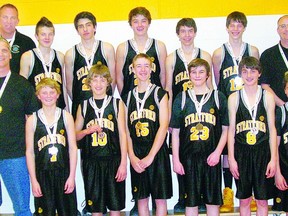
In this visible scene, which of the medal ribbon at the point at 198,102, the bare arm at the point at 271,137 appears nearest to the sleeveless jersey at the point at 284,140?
the bare arm at the point at 271,137

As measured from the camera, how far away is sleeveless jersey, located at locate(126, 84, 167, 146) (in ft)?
13.2

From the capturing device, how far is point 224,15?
538cm

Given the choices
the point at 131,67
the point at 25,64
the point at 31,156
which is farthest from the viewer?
the point at 131,67

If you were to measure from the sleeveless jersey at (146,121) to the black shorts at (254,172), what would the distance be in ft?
2.62

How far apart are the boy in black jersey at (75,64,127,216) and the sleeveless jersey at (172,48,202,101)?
2.29ft

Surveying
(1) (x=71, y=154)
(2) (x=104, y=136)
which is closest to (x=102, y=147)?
(2) (x=104, y=136)

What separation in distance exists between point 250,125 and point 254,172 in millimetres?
402

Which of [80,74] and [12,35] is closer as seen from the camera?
[80,74]

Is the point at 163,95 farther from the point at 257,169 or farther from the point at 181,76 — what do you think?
the point at 257,169

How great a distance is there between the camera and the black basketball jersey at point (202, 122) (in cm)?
392

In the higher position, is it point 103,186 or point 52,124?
point 52,124

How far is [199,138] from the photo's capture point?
392cm

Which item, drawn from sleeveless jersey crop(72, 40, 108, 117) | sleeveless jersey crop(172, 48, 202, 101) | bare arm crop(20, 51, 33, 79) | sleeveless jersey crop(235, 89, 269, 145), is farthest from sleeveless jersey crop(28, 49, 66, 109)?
sleeveless jersey crop(235, 89, 269, 145)

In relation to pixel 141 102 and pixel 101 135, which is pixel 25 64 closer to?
pixel 101 135
